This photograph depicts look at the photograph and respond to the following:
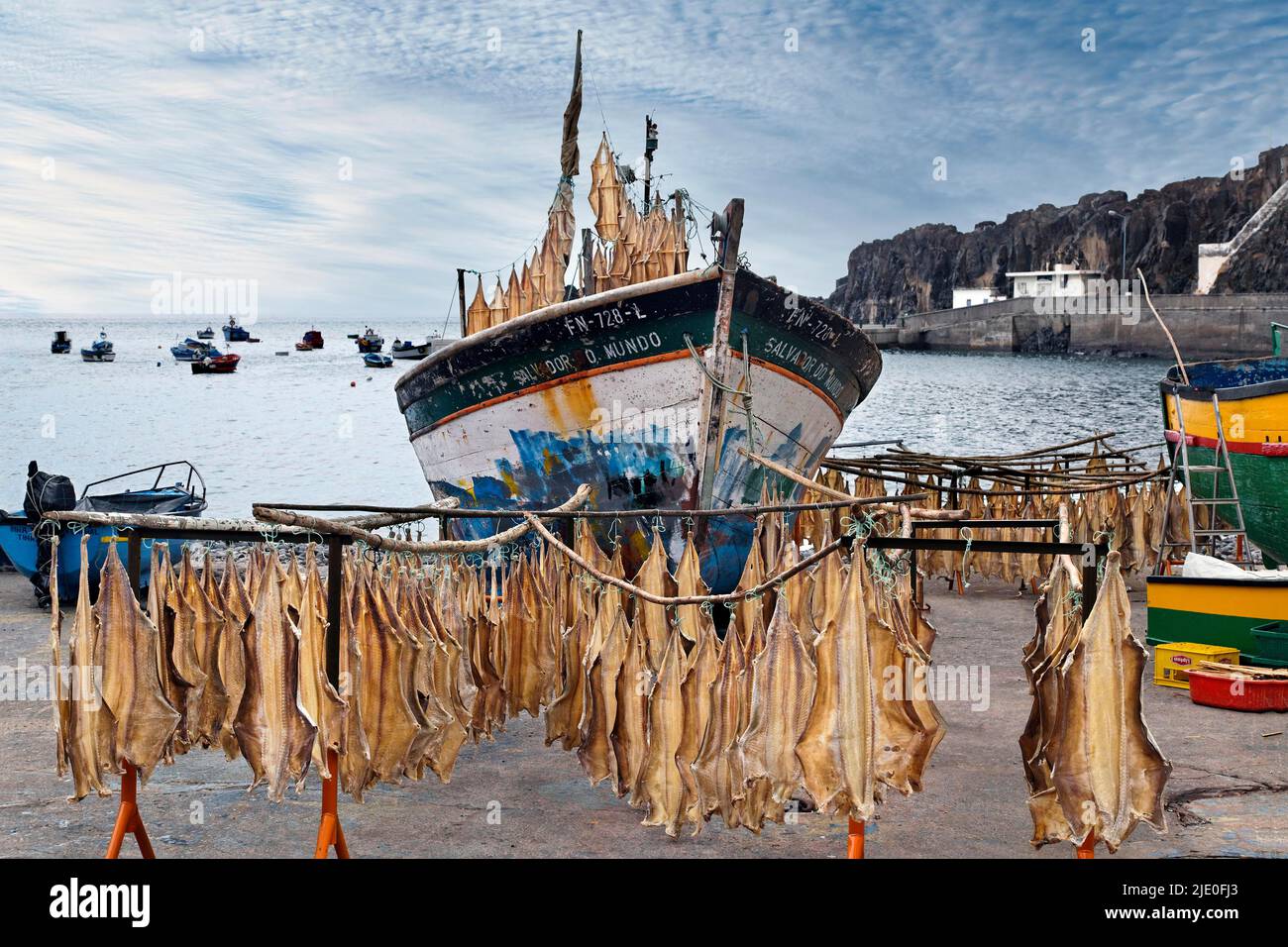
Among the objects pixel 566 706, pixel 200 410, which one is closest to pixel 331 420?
pixel 200 410

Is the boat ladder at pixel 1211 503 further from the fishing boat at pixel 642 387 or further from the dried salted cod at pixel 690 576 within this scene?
the dried salted cod at pixel 690 576

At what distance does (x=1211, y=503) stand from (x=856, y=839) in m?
9.25

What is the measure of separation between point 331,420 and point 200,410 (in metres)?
12.0

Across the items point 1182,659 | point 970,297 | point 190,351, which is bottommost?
point 1182,659

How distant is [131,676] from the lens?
20.7 ft

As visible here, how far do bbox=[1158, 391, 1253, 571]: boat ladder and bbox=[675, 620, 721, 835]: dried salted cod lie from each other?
8144 millimetres

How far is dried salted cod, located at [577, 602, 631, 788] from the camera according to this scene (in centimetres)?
749

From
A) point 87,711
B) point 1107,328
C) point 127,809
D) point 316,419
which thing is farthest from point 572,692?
point 1107,328

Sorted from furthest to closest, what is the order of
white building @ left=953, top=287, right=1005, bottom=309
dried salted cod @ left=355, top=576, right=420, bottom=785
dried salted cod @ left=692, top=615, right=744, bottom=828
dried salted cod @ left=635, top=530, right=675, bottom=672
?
1. white building @ left=953, top=287, right=1005, bottom=309
2. dried salted cod @ left=635, top=530, right=675, bottom=672
3. dried salted cod @ left=692, top=615, right=744, bottom=828
4. dried salted cod @ left=355, top=576, right=420, bottom=785

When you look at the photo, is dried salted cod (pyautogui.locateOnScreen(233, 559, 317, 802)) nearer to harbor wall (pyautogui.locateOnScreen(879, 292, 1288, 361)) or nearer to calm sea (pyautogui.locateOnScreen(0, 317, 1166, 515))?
calm sea (pyautogui.locateOnScreen(0, 317, 1166, 515))

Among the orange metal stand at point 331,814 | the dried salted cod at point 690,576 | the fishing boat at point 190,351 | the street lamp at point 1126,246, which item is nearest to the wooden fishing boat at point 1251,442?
the dried salted cod at point 690,576

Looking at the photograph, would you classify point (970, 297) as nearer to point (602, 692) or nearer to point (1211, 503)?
point (1211, 503)

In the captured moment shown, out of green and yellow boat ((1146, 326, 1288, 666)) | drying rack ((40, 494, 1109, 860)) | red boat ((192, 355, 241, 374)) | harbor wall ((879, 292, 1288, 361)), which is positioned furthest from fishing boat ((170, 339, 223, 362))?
drying rack ((40, 494, 1109, 860))
